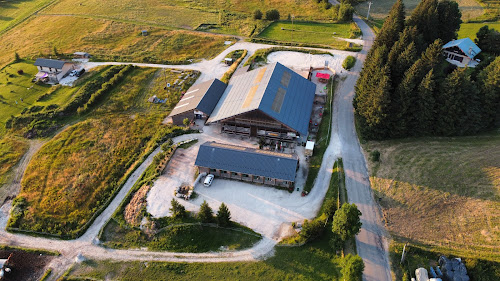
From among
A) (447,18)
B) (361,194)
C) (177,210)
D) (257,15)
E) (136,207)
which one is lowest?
(136,207)

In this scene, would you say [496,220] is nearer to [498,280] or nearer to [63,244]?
[498,280]

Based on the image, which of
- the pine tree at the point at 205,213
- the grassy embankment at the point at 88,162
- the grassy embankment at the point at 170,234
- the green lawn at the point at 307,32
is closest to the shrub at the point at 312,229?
the grassy embankment at the point at 170,234

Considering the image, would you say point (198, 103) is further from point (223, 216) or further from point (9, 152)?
point (9, 152)

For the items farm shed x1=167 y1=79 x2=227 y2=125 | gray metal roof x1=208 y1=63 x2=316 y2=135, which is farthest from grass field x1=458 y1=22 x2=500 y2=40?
farm shed x1=167 y1=79 x2=227 y2=125

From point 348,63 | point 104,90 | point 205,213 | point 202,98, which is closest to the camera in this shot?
point 205,213

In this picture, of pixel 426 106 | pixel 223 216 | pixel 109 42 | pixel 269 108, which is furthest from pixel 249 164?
pixel 109 42

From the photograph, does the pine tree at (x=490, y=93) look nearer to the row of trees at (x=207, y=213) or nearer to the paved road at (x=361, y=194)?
the paved road at (x=361, y=194)
